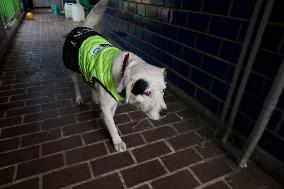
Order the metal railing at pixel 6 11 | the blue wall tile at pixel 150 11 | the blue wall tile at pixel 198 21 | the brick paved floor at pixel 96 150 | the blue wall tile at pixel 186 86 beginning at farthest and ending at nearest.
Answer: the metal railing at pixel 6 11, the blue wall tile at pixel 150 11, the blue wall tile at pixel 186 86, the blue wall tile at pixel 198 21, the brick paved floor at pixel 96 150

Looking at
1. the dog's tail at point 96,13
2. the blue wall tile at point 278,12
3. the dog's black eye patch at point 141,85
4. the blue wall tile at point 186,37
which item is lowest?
the dog's black eye patch at point 141,85

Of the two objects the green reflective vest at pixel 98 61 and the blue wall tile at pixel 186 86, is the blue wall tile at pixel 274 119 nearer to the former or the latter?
the blue wall tile at pixel 186 86

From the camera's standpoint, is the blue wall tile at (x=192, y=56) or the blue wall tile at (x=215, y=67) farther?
the blue wall tile at (x=192, y=56)

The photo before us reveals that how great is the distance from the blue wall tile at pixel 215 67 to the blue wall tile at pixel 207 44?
0.11 metres

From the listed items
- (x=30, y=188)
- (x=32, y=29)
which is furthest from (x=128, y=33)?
(x=32, y=29)

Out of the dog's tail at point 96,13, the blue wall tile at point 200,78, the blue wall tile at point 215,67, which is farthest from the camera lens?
the dog's tail at point 96,13

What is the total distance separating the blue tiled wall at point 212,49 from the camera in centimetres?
242

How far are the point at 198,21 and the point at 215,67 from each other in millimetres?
781

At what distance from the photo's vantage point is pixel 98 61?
2.75m

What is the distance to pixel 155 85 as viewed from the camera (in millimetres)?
2162

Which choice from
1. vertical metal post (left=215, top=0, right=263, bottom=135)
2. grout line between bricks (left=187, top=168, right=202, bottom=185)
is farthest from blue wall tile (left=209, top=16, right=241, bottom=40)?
grout line between bricks (left=187, top=168, right=202, bottom=185)

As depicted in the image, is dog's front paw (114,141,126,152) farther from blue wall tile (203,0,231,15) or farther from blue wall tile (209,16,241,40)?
blue wall tile (203,0,231,15)

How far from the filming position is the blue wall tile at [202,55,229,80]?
3.03 m

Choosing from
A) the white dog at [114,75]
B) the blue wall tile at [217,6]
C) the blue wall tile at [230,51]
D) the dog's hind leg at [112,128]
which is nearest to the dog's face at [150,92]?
the white dog at [114,75]
